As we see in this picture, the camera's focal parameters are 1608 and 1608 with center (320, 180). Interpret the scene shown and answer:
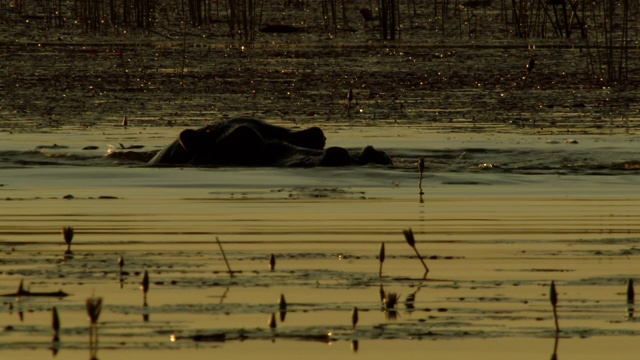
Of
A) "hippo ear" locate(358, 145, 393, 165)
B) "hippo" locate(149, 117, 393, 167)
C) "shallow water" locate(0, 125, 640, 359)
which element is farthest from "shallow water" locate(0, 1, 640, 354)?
"hippo" locate(149, 117, 393, 167)

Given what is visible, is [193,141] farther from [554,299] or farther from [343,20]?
[343,20]

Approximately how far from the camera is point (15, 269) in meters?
5.46

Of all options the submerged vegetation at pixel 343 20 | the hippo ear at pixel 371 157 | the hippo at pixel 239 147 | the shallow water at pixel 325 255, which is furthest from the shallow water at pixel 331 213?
the submerged vegetation at pixel 343 20

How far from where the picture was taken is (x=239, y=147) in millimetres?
10656

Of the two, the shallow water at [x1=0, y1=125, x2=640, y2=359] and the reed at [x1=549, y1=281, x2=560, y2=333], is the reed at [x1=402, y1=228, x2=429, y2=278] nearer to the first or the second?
the shallow water at [x1=0, y1=125, x2=640, y2=359]

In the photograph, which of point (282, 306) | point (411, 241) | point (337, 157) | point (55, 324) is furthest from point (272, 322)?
point (337, 157)

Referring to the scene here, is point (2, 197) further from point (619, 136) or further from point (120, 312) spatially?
point (619, 136)

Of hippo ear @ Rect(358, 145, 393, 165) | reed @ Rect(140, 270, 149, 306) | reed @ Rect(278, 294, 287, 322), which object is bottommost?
hippo ear @ Rect(358, 145, 393, 165)

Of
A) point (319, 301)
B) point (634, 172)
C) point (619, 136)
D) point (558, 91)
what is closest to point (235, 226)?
point (319, 301)

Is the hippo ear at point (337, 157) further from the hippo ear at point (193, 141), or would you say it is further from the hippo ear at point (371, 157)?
the hippo ear at point (193, 141)

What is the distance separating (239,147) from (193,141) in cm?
31

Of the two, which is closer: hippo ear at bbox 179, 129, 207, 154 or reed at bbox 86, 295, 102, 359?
reed at bbox 86, 295, 102, 359

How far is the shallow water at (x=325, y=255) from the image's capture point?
423 cm

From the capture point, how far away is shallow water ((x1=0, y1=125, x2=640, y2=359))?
4.23m
